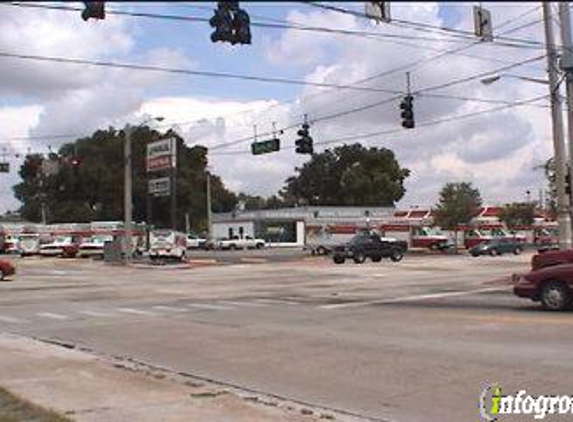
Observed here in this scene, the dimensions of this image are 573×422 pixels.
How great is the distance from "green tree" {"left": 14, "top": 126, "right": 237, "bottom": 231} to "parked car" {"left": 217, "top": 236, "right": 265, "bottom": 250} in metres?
16.4

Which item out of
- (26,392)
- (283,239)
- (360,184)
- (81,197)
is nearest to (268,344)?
(26,392)

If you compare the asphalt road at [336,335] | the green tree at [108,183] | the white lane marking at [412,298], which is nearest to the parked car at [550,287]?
the asphalt road at [336,335]

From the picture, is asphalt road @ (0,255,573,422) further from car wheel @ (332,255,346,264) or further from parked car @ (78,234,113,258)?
parked car @ (78,234,113,258)

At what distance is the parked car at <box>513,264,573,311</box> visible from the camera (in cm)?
1938

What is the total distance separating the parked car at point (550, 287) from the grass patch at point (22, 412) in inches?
498

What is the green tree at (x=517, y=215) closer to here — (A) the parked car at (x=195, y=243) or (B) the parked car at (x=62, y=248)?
(A) the parked car at (x=195, y=243)

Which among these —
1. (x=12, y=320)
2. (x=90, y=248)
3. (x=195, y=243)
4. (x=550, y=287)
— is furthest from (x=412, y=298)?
(x=195, y=243)

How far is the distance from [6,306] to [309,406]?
58.1ft

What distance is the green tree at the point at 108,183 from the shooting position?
10951 centimetres

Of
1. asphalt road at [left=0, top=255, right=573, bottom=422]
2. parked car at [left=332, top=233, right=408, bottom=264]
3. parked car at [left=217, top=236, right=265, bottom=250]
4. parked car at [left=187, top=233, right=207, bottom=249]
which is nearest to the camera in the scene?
asphalt road at [left=0, top=255, right=573, bottom=422]

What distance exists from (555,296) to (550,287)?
0.88ft

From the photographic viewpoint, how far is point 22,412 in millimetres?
9266

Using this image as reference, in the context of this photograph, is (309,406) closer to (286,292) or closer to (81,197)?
(286,292)

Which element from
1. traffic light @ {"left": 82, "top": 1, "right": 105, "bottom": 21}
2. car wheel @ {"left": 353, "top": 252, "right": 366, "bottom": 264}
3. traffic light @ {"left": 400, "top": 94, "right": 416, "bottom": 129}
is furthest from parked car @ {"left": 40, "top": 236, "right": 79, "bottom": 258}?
traffic light @ {"left": 82, "top": 1, "right": 105, "bottom": 21}
